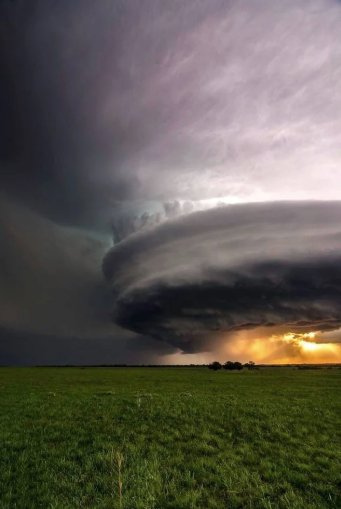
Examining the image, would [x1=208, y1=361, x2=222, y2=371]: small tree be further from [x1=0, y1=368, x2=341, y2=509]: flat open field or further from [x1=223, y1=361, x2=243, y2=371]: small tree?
[x1=0, y1=368, x2=341, y2=509]: flat open field

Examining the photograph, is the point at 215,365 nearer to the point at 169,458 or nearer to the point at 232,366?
the point at 232,366

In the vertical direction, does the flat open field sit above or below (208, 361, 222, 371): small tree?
below

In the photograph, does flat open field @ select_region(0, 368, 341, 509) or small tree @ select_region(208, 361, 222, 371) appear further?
small tree @ select_region(208, 361, 222, 371)

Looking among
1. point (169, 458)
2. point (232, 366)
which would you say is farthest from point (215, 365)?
point (169, 458)

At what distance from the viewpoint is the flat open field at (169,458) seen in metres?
12.5

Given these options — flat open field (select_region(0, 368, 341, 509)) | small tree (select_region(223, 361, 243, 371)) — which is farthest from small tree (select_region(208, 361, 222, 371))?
flat open field (select_region(0, 368, 341, 509))

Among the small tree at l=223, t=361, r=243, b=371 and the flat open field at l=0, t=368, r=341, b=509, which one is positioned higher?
the small tree at l=223, t=361, r=243, b=371

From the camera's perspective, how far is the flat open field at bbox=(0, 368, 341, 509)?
12.5 m

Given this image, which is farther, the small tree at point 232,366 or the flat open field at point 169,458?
the small tree at point 232,366

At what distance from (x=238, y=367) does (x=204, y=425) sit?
14160 centimetres

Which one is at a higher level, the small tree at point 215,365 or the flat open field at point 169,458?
the small tree at point 215,365

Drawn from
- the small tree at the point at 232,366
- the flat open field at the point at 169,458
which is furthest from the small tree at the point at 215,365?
the flat open field at the point at 169,458

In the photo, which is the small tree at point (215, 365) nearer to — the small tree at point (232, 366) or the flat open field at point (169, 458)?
the small tree at point (232, 366)

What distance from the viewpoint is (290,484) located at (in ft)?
45.8
